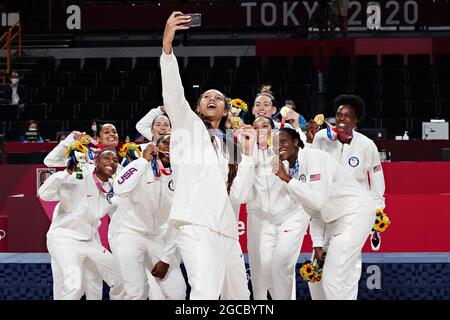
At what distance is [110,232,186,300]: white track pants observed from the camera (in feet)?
24.2

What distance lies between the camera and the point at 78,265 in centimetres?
779

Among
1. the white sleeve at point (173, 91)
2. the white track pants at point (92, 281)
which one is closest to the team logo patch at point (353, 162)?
the white track pants at point (92, 281)

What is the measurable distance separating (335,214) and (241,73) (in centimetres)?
1403

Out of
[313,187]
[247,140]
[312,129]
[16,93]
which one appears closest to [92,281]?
[313,187]

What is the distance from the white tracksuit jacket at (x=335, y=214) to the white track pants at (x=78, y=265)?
6.05 feet

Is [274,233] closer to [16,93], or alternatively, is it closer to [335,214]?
[335,214]

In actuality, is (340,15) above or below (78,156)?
above

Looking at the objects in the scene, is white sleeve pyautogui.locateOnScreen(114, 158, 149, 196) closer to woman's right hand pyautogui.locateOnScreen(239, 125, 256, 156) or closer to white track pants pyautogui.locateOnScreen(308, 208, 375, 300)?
woman's right hand pyautogui.locateOnScreen(239, 125, 256, 156)

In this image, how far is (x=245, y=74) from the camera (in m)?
21.0

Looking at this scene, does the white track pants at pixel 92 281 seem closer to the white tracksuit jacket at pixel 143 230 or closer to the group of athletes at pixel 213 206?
the group of athletes at pixel 213 206

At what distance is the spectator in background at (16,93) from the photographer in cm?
2159

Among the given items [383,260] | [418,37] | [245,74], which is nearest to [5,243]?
[383,260]

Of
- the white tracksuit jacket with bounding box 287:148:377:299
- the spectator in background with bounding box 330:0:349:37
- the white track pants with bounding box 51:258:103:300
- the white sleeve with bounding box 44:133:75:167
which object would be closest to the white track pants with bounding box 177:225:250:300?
the white tracksuit jacket with bounding box 287:148:377:299

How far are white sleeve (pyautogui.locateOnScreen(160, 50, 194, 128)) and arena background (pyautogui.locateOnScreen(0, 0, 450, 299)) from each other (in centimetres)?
516
